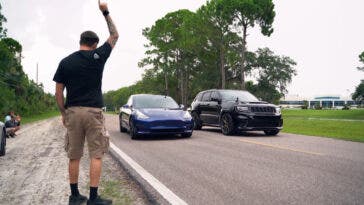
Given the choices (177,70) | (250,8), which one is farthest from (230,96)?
(177,70)

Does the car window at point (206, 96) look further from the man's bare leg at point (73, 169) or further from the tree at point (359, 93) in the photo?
the tree at point (359, 93)

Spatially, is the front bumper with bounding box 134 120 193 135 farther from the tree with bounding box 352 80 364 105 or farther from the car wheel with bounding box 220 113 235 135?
the tree with bounding box 352 80 364 105

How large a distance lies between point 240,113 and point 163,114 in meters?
2.65

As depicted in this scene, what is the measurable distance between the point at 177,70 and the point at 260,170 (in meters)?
47.3

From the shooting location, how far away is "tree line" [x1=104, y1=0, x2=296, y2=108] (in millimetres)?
38375

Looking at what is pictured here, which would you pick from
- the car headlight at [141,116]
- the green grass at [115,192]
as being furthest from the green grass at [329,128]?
the green grass at [115,192]

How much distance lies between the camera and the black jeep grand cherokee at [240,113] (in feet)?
42.5

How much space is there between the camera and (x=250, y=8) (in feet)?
123

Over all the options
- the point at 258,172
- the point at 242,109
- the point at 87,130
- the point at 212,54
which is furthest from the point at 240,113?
the point at 212,54

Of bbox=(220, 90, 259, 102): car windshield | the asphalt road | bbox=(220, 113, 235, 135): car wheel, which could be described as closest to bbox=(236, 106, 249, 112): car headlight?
bbox=(220, 113, 235, 135): car wheel

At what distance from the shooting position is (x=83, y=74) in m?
4.40

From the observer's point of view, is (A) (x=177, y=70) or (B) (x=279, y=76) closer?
(A) (x=177, y=70)

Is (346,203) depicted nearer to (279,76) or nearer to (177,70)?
(177,70)

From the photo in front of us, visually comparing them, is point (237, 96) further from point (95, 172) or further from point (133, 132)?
point (95, 172)
